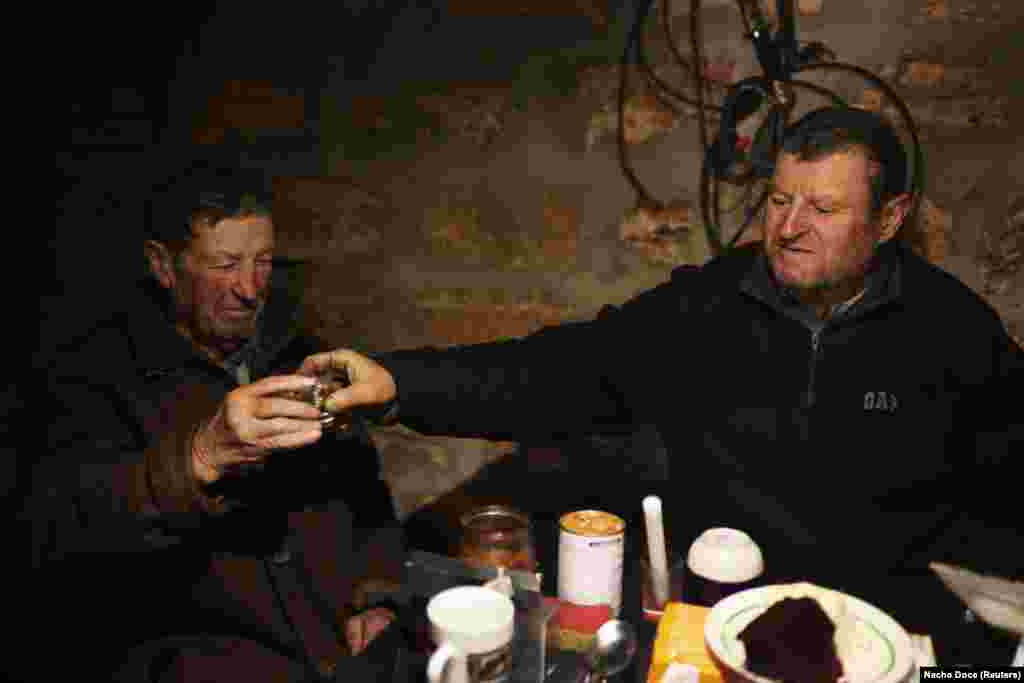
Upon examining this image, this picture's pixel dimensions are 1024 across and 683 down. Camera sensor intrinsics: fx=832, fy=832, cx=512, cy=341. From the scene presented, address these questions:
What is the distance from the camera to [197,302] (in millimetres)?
1982

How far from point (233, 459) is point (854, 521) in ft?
4.96

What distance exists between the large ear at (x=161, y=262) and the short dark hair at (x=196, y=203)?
2cm

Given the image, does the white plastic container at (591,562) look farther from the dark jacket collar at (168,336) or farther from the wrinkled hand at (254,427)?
the dark jacket collar at (168,336)

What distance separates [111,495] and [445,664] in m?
0.87

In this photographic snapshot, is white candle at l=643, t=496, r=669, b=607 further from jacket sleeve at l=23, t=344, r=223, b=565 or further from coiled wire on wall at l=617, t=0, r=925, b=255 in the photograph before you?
coiled wire on wall at l=617, t=0, r=925, b=255

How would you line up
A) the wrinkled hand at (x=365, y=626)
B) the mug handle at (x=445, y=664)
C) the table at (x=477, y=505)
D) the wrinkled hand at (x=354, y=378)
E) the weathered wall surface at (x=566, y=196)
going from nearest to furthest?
the mug handle at (x=445, y=664)
the wrinkled hand at (x=354, y=378)
the wrinkled hand at (x=365, y=626)
the weathered wall surface at (x=566, y=196)
the table at (x=477, y=505)

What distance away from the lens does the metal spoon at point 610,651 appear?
1343 mm

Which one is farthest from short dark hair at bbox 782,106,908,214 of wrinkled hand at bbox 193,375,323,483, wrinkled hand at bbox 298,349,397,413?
wrinkled hand at bbox 193,375,323,483

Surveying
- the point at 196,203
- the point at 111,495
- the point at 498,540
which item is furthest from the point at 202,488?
the point at 196,203

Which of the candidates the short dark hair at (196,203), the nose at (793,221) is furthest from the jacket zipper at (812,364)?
the short dark hair at (196,203)

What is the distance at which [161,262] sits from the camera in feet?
6.64

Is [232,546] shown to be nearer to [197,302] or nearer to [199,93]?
[197,302]

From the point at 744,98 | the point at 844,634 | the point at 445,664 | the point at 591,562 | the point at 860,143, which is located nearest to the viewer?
the point at 445,664

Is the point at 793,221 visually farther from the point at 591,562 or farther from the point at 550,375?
the point at 591,562
